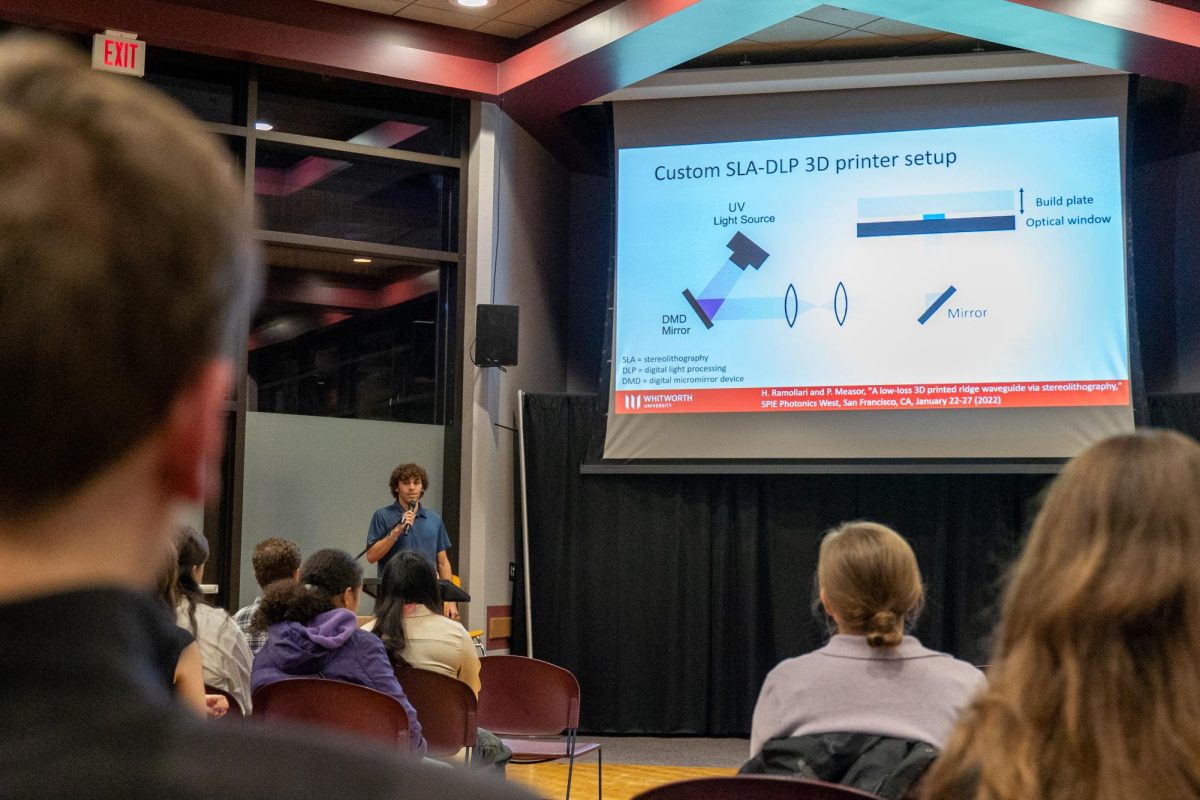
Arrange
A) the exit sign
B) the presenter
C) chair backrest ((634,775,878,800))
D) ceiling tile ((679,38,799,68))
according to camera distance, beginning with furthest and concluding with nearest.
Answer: ceiling tile ((679,38,799,68)) < the presenter < the exit sign < chair backrest ((634,775,878,800))

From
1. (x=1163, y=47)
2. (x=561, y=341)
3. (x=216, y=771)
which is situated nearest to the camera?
(x=216, y=771)

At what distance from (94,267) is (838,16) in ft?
21.8

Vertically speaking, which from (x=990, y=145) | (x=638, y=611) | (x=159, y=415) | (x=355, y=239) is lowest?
(x=638, y=611)

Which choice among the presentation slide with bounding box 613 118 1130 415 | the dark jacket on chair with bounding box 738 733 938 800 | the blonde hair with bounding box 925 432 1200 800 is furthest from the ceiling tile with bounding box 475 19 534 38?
the blonde hair with bounding box 925 432 1200 800

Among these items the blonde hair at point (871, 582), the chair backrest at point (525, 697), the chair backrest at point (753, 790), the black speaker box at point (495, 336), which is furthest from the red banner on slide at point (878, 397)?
the chair backrest at point (753, 790)

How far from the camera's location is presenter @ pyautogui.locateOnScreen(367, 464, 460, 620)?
20.8ft

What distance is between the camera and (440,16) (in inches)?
269

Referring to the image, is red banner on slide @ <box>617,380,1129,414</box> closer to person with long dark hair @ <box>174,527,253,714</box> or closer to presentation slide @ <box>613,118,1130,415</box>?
presentation slide @ <box>613,118,1130,415</box>

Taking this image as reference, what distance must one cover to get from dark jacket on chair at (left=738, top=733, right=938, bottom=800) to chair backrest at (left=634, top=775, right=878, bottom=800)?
27 cm

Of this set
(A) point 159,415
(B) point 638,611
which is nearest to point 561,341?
(B) point 638,611

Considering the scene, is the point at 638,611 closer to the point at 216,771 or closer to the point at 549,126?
the point at 549,126

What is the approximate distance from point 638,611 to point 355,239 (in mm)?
2779

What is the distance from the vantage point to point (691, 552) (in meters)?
7.31

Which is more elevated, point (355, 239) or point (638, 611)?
point (355, 239)
